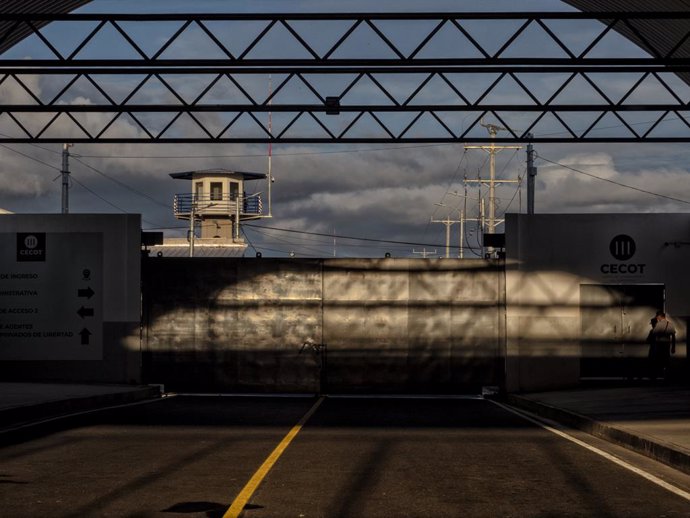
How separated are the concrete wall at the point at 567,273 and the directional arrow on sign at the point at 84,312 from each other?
11.0 metres

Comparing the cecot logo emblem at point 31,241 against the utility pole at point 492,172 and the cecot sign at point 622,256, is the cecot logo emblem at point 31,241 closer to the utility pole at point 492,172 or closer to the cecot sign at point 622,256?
the cecot sign at point 622,256

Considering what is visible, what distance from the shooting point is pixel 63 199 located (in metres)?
47.3

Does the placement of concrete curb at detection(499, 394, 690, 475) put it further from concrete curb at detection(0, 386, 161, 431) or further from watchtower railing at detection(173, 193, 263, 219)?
watchtower railing at detection(173, 193, 263, 219)

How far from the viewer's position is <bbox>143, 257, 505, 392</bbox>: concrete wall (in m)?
30.6

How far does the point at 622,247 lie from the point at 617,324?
202 cm

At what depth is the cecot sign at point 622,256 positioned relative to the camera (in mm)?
28531

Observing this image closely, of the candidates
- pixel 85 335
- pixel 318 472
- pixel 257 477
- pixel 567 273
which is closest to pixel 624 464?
pixel 318 472

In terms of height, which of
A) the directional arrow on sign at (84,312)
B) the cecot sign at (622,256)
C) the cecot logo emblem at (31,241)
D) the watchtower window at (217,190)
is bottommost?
the directional arrow on sign at (84,312)

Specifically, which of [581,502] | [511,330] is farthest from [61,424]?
[511,330]

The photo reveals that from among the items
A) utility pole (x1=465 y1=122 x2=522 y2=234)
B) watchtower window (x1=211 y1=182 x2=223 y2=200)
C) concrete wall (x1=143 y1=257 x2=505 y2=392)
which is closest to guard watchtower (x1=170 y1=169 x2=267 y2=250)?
watchtower window (x1=211 y1=182 x2=223 y2=200)

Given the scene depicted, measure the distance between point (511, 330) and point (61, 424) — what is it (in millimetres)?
14629

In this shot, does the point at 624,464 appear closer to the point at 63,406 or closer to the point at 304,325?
the point at 63,406

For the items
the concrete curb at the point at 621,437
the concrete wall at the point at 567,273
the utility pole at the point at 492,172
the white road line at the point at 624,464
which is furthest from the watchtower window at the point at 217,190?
the white road line at the point at 624,464

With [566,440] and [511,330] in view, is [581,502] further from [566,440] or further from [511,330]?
[511,330]
